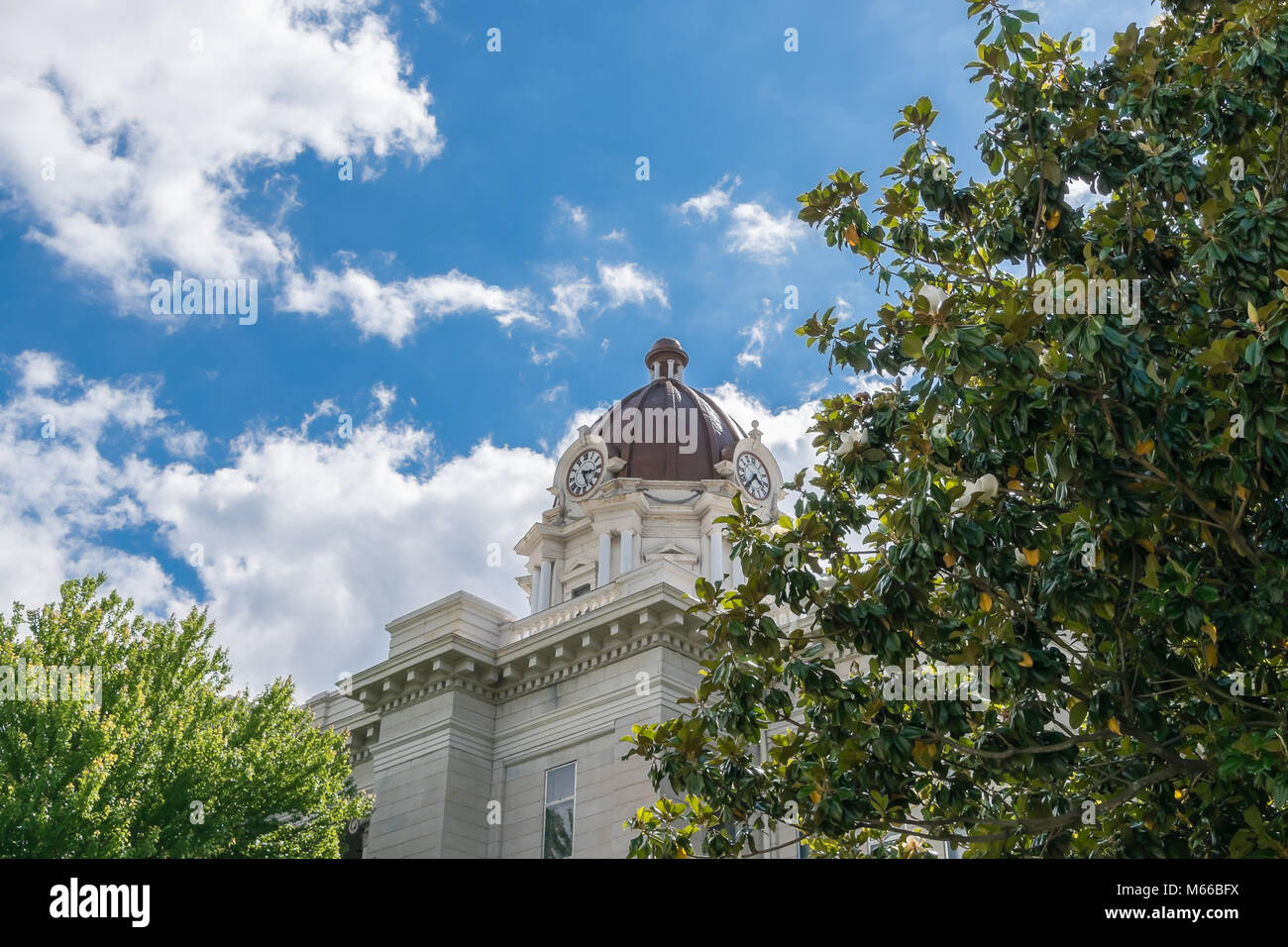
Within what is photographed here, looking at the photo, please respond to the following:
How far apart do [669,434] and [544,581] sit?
343 inches

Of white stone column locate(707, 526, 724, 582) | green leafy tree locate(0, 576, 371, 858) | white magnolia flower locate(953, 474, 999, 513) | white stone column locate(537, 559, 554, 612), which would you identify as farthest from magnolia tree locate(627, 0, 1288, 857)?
white stone column locate(537, 559, 554, 612)

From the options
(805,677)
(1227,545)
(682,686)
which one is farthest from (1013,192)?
(682,686)

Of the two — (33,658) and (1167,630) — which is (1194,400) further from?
(33,658)

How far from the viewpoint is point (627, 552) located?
160 ft

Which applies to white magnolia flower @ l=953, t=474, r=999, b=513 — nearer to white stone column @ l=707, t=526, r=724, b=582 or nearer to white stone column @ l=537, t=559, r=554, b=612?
white stone column @ l=707, t=526, r=724, b=582

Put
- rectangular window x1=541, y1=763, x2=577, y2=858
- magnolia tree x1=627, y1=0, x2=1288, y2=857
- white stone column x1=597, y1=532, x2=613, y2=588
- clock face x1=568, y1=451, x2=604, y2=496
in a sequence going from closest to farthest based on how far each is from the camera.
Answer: magnolia tree x1=627, y1=0, x2=1288, y2=857
rectangular window x1=541, y1=763, x2=577, y2=858
white stone column x1=597, y1=532, x2=613, y2=588
clock face x1=568, y1=451, x2=604, y2=496

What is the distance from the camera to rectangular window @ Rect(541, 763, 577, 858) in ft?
90.7

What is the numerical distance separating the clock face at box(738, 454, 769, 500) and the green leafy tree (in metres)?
28.1

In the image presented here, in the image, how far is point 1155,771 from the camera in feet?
36.3

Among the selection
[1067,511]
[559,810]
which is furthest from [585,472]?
[1067,511]

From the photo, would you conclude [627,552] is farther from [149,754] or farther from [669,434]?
[149,754]

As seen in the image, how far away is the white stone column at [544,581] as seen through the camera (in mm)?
50844
